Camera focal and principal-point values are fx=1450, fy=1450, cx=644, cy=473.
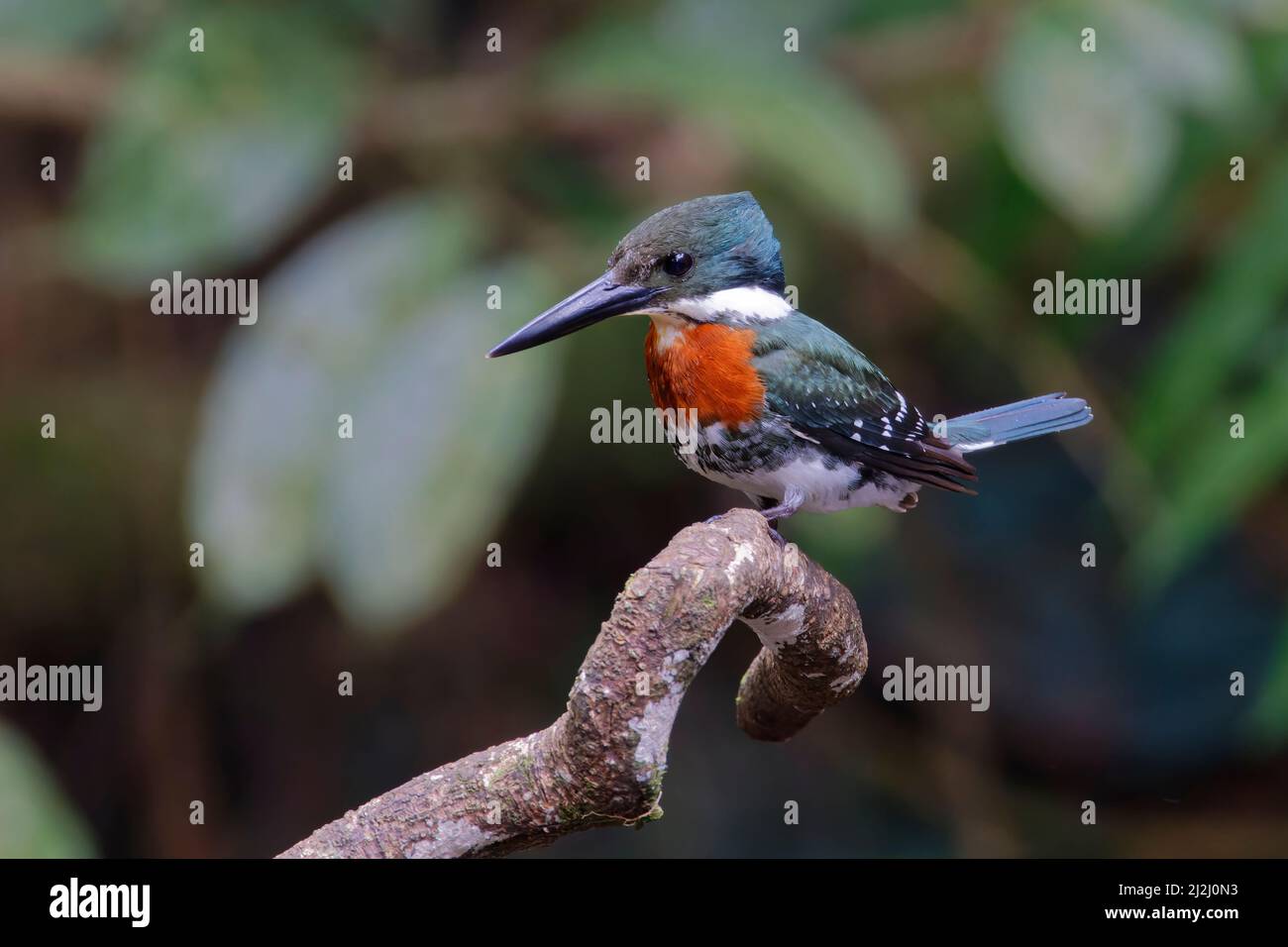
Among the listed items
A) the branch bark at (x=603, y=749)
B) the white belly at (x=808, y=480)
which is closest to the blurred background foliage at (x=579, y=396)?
the white belly at (x=808, y=480)

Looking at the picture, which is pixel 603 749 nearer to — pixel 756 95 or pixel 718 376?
pixel 718 376

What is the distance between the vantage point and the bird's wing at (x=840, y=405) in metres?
2.13

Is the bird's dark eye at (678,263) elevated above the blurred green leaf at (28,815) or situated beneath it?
elevated above

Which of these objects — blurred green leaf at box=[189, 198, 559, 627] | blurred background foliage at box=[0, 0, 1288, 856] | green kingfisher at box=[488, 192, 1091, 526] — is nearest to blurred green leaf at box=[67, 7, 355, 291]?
blurred background foliage at box=[0, 0, 1288, 856]

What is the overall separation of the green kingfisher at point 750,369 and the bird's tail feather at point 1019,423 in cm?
24

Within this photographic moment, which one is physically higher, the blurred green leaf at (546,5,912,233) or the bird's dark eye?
the blurred green leaf at (546,5,912,233)

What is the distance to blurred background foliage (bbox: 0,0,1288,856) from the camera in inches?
125

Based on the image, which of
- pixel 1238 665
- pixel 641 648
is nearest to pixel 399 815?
pixel 641 648

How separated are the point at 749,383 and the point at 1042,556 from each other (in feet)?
10.7

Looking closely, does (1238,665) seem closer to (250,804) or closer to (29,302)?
(250,804)

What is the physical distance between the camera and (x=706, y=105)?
3.41m

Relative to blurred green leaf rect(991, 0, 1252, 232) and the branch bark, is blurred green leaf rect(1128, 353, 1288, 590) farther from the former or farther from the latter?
the branch bark

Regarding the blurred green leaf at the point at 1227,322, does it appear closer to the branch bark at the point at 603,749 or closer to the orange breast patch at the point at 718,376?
the orange breast patch at the point at 718,376

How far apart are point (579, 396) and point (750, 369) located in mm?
2415
